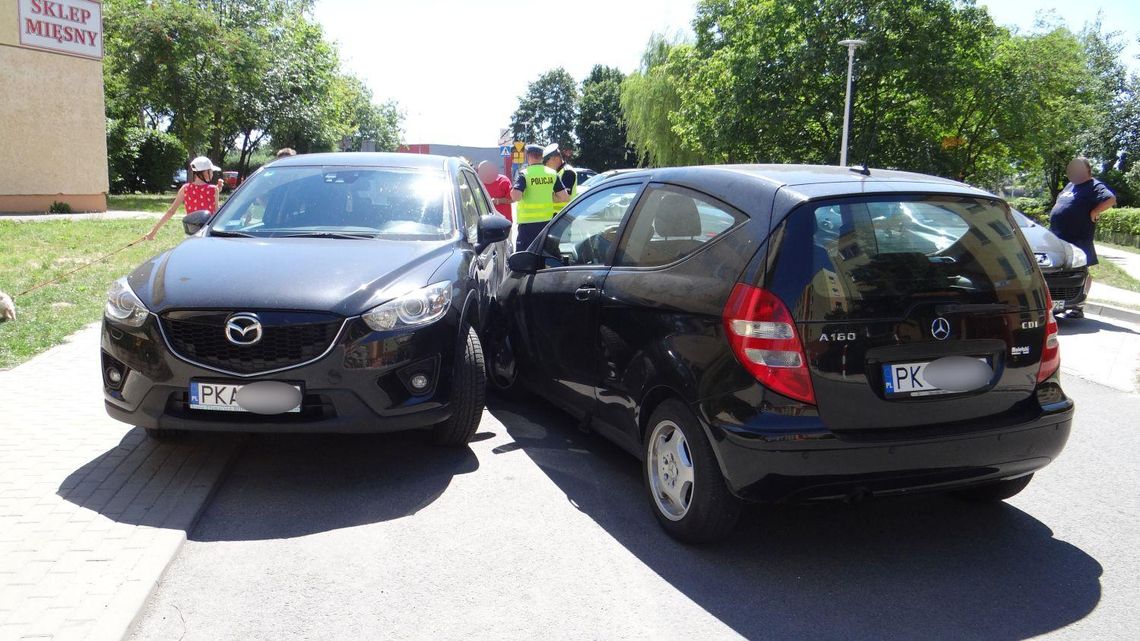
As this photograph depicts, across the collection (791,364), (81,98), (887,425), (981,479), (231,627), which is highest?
(81,98)

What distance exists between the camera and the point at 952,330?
370cm

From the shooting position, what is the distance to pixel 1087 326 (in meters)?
10.8

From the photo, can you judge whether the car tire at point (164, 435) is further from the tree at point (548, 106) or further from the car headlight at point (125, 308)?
the tree at point (548, 106)

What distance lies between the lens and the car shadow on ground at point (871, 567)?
11.2ft

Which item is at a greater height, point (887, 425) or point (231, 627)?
point (887, 425)

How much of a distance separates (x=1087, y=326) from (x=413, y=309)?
29.8 ft

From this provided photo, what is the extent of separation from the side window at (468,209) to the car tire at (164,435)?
2056 mm

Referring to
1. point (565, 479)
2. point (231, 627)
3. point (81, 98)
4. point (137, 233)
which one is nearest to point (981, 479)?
point (565, 479)

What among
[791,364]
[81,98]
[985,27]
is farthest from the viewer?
[985,27]

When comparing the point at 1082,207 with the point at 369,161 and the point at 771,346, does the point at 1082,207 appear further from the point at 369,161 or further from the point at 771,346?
the point at 771,346

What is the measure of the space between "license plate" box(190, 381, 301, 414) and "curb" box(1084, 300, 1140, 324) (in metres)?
10.4

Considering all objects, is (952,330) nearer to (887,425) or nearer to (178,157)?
(887,425)

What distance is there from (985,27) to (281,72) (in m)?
27.6

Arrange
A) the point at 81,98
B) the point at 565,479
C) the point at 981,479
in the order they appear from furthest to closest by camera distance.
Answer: the point at 81,98 → the point at 565,479 → the point at 981,479
